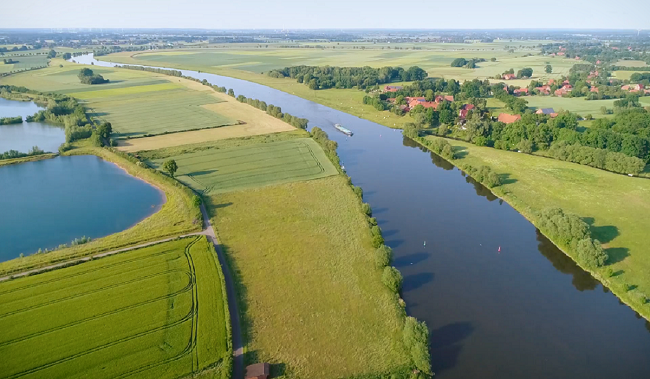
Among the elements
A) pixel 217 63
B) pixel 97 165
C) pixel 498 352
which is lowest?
pixel 498 352

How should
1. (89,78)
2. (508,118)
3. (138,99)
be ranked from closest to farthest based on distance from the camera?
1. (508,118)
2. (138,99)
3. (89,78)

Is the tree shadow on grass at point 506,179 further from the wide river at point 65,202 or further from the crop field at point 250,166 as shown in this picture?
the wide river at point 65,202

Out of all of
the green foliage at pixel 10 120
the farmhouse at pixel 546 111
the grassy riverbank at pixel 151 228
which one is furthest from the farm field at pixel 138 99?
the farmhouse at pixel 546 111

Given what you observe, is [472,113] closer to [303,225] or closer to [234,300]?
Answer: [303,225]

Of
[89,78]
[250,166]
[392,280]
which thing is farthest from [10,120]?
[392,280]

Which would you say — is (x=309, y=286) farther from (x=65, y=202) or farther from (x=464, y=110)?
(x=464, y=110)

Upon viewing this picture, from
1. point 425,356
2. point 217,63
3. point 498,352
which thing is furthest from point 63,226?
point 217,63

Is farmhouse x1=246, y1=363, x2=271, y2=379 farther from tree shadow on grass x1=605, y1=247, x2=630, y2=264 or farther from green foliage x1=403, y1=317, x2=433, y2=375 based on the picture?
tree shadow on grass x1=605, y1=247, x2=630, y2=264
